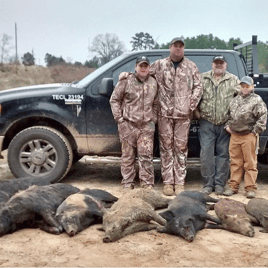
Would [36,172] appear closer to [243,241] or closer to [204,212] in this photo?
[204,212]

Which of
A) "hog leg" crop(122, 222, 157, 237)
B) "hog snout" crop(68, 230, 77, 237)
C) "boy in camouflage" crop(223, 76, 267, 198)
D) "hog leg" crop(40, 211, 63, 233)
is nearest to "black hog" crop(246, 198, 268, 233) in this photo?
"boy in camouflage" crop(223, 76, 267, 198)

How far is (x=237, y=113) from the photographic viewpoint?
231 inches

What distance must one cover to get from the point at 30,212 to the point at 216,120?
304 cm

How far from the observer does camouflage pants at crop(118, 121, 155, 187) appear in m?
6.02

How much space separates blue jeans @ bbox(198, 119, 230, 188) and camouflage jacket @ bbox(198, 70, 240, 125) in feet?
0.45

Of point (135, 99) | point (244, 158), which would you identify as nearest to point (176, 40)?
point (135, 99)

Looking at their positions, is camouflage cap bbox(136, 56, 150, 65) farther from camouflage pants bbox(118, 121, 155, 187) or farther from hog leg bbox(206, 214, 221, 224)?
hog leg bbox(206, 214, 221, 224)

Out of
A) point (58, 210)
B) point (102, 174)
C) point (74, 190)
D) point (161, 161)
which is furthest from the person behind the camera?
point (102, 174)

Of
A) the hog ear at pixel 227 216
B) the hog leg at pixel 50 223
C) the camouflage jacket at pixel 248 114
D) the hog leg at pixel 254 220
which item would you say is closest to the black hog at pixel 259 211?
the hog leg at pixel 254 220

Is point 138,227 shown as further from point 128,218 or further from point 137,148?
point 137,148

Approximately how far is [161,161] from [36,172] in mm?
1980

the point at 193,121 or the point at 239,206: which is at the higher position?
the point at 193,121

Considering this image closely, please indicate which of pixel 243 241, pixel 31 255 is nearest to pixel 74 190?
pixel 31 255

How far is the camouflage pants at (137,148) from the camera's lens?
6020 mm
